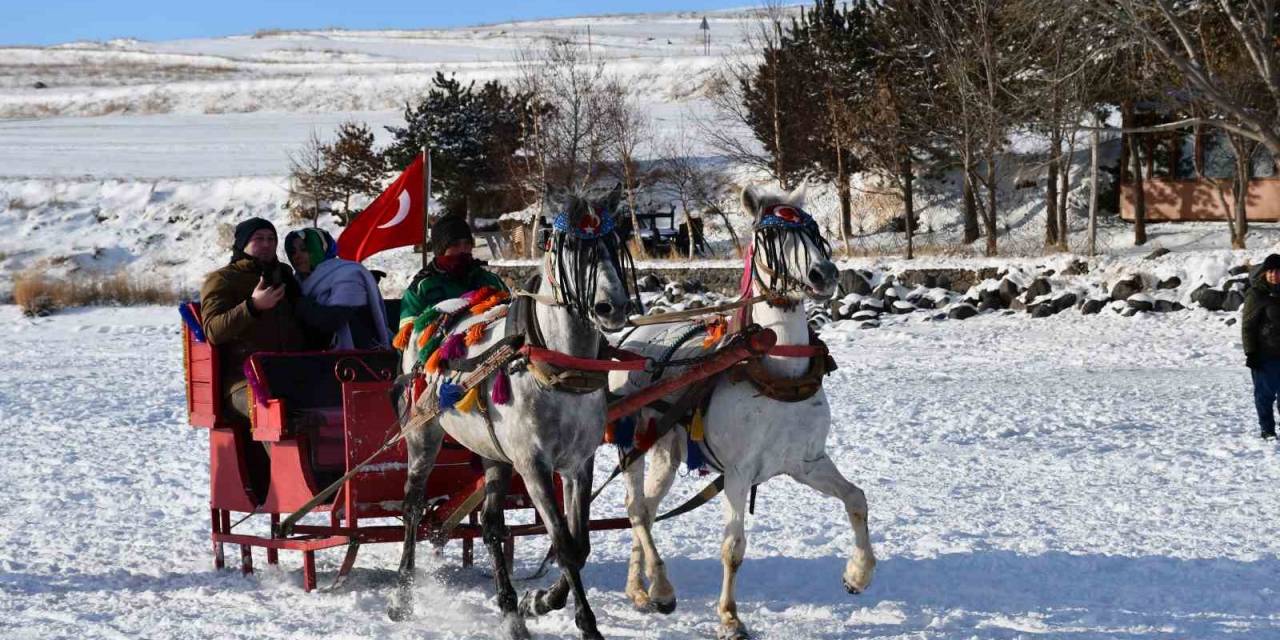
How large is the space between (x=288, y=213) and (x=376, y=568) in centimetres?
3571

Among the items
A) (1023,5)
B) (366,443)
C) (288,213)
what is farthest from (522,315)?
(288,213)

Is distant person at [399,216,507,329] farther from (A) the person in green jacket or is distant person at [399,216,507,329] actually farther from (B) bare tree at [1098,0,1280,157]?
(B) bare tree at [1098,0,1280,157]

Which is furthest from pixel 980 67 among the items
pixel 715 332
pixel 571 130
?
pixel 715 332

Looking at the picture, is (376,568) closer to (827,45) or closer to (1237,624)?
(1237,624)

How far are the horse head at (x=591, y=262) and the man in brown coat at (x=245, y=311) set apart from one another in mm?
2134

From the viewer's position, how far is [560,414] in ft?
19.8

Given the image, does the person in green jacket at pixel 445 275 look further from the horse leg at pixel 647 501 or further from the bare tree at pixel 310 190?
the bare tree at pixel 310 190

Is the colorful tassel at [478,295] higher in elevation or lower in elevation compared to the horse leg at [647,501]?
higher

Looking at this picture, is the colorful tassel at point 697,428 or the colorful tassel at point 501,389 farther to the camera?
the colorful tassel at point 697,428

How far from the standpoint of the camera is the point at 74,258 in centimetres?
3775

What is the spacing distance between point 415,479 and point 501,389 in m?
1.26

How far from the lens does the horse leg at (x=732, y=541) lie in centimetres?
618

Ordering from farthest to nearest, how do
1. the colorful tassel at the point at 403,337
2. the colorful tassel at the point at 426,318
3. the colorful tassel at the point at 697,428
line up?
the colorful tassel at the point at 403,337, the colorful tassel at the point at 426,318, the colorful tassel at the point at 697,428

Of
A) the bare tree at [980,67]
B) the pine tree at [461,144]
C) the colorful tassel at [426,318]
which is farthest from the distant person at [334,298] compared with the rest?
the pine tree at [461,144]
